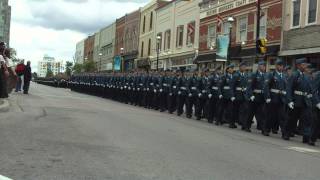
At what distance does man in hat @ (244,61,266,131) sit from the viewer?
18.1 metres

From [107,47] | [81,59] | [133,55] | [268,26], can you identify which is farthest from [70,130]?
[81,59]

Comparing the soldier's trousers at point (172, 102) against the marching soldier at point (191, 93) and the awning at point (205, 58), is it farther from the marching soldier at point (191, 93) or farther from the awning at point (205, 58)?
the awning at point (205, 58)

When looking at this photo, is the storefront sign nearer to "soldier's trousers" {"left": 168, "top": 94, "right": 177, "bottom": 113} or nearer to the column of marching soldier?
the column of marching soldier

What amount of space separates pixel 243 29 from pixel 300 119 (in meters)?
23.6

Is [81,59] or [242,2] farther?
[81,59]

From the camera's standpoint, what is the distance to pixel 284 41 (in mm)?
33438

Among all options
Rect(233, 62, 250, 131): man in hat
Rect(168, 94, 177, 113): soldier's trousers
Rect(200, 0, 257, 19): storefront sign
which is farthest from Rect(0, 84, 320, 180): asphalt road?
Rect(200, 0, 257, 19): storefront sign

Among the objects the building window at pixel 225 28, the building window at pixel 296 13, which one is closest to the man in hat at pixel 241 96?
the building window at pixel 296 13

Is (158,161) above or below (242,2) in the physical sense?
below

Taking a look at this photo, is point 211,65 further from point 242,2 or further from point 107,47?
point 107,47

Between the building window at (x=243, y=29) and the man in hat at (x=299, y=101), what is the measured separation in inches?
893

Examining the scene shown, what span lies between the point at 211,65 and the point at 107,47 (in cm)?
4949

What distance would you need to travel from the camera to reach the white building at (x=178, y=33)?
161 feet

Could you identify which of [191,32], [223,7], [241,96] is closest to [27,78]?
[241,96]
